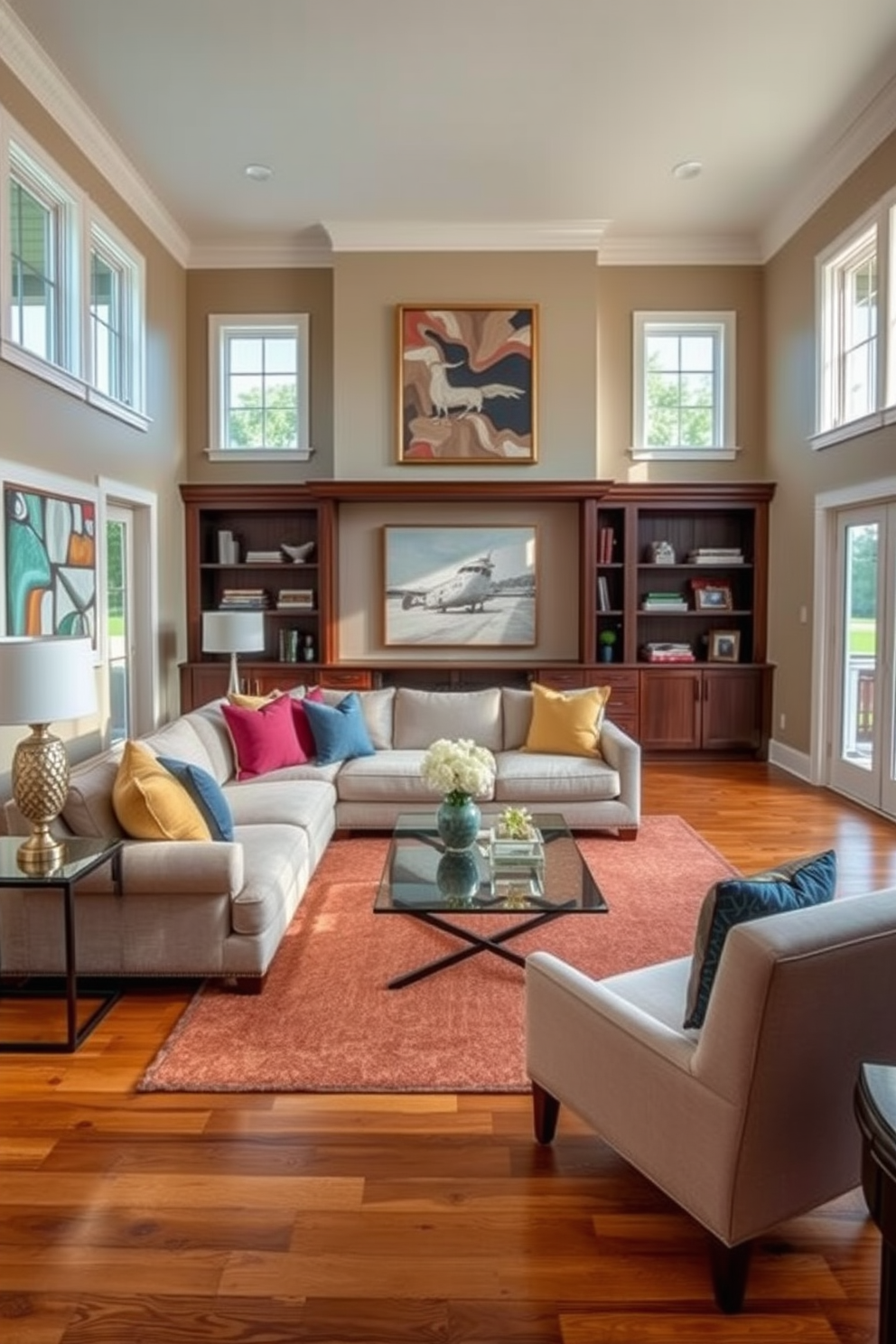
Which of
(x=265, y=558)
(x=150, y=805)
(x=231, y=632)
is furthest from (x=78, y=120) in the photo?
(x=150, y=805)

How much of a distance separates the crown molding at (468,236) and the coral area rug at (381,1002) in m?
5.04

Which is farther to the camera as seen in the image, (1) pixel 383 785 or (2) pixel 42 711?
(1) pixel 383 785

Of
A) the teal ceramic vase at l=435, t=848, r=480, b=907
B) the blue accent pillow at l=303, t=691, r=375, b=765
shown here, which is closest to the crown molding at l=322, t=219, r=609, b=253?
the blue accent pillow at l=303, t=691, r=375, b=765

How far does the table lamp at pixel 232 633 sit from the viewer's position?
643 cm

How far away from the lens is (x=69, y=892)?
8.76 feet

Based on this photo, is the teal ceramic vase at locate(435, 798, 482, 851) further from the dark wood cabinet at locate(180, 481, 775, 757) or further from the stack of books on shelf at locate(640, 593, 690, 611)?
the stack of books on shelf at locate(640, 593, 690, 611)

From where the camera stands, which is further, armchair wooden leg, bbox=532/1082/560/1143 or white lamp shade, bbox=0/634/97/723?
white lamp shade, bbox=0/634/97/723

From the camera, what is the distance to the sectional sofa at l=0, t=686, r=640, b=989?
9.78 ft

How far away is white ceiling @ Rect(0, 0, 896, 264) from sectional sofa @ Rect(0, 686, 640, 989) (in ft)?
11.5

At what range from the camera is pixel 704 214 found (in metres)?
6.60

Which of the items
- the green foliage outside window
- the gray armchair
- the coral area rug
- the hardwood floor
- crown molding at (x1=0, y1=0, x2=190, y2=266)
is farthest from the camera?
the green foliage outside window

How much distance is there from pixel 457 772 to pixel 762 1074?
6.09ft

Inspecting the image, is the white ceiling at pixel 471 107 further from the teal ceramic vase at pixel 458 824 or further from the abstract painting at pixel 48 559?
the teal ceramic vase at pixel 458 824

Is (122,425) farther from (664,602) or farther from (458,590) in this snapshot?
(664,602)
